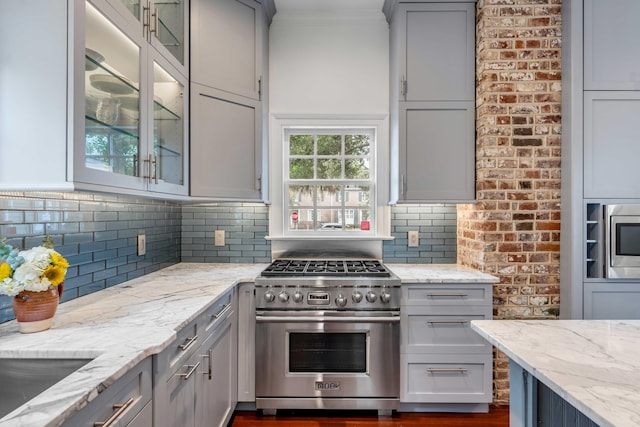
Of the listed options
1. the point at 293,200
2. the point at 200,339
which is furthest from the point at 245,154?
the point at 200,339

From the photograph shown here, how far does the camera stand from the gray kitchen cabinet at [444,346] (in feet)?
7.34

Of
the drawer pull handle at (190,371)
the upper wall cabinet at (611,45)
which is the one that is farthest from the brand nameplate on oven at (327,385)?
the upper wall cabinet at (611,45)

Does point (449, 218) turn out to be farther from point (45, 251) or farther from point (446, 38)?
point (45, 251)

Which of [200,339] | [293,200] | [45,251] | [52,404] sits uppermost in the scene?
[293,200]

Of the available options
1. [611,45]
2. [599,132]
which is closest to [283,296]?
[599,132]

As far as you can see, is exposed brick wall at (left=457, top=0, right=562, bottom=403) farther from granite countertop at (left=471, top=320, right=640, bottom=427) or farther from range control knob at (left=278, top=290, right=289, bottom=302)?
range control knob at (left=278, top=290, right=289, bottom=302)

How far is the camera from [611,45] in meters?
2.21

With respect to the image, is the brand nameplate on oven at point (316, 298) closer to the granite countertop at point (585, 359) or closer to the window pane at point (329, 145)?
the granite countertop at point (585, 359)

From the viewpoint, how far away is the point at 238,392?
2248mm

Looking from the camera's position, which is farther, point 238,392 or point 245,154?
point 245,154

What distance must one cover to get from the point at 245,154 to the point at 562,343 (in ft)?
6.58

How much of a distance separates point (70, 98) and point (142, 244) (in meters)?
1.28

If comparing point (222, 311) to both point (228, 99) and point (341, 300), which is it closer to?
point (341, 300)

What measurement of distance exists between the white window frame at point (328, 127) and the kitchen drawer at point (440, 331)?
2.40 ft
